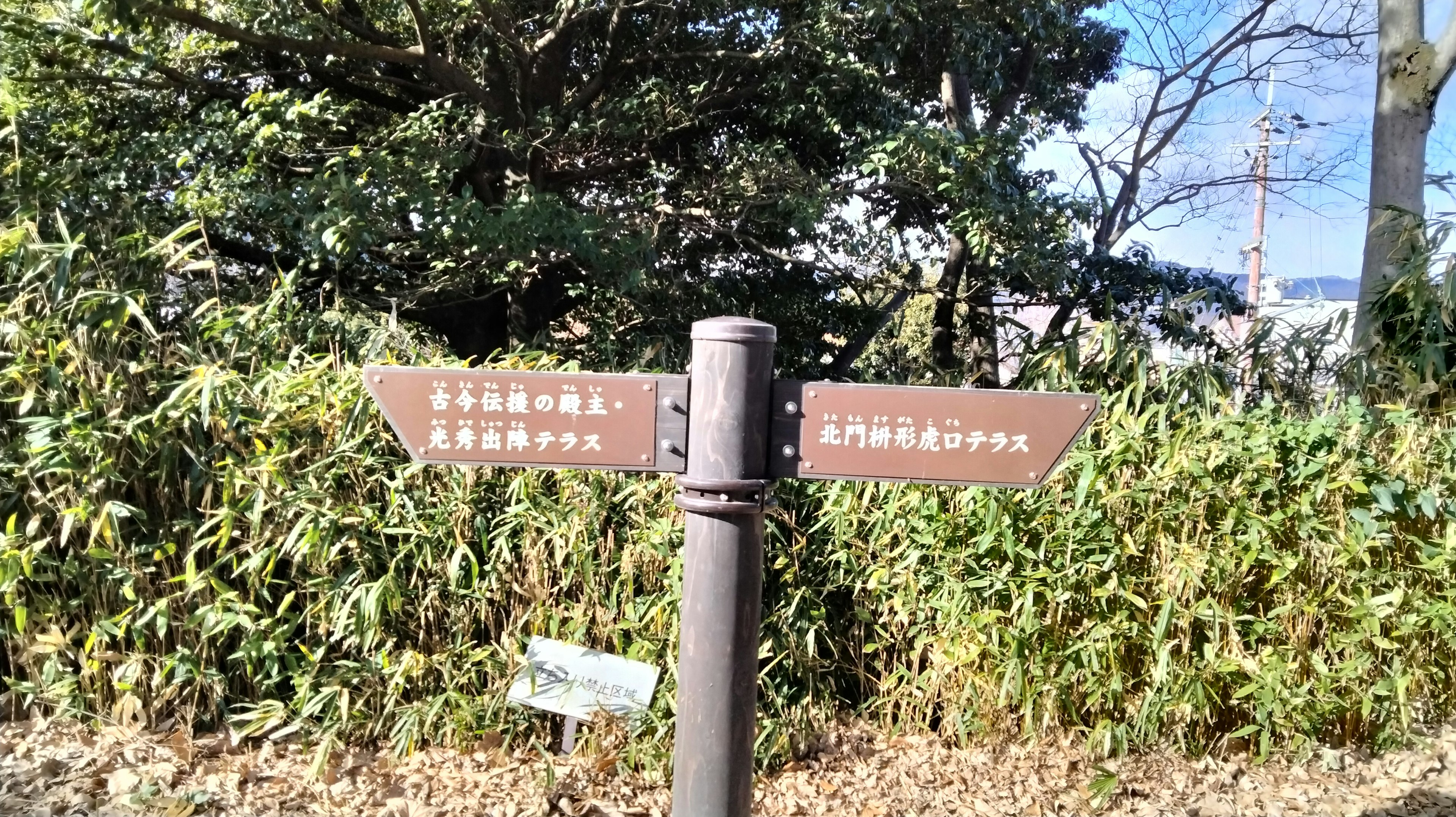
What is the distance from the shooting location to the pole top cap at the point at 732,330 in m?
1.56

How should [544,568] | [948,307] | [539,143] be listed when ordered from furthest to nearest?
1. [948,307]
2. [539,143]
3. [544,568]

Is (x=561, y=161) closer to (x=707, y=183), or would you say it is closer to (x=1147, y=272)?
(x=707, y=183)

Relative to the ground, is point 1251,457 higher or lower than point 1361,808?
higher

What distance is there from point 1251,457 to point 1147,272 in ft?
10.7

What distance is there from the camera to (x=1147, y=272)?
5863 millimetres

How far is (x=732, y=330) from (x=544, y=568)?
5.43 feet

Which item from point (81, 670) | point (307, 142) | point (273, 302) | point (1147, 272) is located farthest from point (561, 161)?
point (1147, 272)

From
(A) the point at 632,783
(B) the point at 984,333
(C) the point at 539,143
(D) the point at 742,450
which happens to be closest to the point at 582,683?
(A) the point at 632,783

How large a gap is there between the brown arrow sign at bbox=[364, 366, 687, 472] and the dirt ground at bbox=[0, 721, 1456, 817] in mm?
1504

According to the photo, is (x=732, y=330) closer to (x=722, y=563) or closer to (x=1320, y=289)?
(x=722, y=563)

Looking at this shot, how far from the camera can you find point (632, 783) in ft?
9.33

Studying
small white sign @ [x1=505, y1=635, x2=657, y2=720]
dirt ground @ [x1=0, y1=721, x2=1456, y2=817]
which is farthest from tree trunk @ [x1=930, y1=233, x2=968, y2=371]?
small white sign @ [x1=505, y1=635, x2=657, y2=720]

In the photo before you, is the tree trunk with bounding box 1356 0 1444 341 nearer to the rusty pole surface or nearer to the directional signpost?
the directional signpost

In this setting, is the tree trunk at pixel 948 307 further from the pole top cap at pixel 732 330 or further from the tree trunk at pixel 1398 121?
the pole top cap at pixel 732 330
